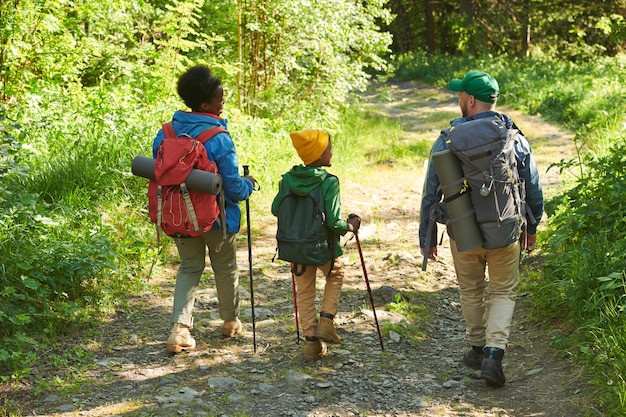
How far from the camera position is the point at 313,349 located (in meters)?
5.09

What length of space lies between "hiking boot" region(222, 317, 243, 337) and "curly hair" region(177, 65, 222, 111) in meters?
1.78

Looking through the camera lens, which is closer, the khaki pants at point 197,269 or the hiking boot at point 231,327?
the khaki pants at point 197,269

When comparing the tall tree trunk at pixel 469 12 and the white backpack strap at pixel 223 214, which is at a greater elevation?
the tall tree trunk at pixel 469 12

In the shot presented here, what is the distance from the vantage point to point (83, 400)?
4469mm

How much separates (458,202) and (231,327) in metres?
2.18

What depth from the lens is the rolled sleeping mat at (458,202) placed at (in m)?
4.48

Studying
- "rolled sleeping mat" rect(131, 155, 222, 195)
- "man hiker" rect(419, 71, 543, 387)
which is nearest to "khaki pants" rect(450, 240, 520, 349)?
"man hiker" rect(419, 71, 543, 387)

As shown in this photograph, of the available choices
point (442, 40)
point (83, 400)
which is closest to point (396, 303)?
point (83, 400)

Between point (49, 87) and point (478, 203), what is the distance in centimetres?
704

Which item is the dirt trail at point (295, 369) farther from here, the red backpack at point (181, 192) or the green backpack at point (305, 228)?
the red backpack at point (181, 192)

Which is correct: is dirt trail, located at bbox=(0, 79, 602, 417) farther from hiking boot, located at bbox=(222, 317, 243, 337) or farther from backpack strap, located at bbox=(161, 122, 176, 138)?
backpack strap, located at bbox=(161, 122, 176, 138)

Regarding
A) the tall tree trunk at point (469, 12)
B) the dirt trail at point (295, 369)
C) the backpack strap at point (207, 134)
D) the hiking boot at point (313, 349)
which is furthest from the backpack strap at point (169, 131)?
the tall tree trunk at point (469, 12)

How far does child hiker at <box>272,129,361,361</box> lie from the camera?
4.82m

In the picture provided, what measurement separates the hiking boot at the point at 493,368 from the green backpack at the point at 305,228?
1287 mm
